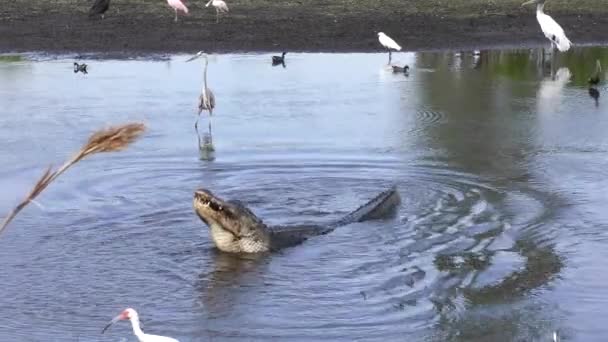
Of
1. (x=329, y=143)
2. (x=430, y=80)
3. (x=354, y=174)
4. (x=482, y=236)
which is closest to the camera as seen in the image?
(x=482, y=236)

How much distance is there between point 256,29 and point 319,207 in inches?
521

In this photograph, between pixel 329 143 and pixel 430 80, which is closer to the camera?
pixel 329 143

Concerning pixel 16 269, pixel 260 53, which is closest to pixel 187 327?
pixel 16 269

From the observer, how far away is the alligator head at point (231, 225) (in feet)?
28.8

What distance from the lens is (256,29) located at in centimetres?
2344

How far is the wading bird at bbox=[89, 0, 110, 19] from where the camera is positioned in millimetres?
24172

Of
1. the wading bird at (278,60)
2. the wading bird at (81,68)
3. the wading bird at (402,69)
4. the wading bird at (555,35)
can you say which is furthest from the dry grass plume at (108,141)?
the wading bird at (555,35)

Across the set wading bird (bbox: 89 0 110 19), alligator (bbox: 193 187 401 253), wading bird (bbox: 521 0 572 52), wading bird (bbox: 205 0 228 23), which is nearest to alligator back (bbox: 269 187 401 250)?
alligator (bbox: 193 187 401 253)

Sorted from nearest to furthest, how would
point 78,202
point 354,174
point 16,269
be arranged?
point 16,269
point 78,202
point 354,174

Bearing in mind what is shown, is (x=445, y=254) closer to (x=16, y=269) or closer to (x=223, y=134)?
(x=16, y=269)

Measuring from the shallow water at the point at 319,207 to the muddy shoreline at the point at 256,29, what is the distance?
359cm

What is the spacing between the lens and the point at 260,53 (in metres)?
21.5

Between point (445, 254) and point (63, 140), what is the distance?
567 centimetres

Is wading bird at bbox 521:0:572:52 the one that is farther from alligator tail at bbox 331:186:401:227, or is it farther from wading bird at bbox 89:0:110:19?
alligator tail at bbox 331:186:401:227
